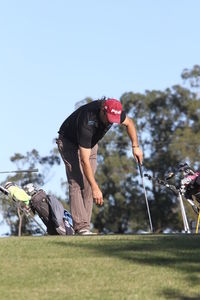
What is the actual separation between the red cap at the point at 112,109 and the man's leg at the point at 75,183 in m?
0.98

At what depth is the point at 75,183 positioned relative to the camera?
38.7ft

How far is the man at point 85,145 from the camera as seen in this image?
1102 centimetres

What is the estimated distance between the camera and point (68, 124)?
11609 mm

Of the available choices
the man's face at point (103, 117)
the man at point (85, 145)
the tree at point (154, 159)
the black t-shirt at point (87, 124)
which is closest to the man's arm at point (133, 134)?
the man at point (85, 145)

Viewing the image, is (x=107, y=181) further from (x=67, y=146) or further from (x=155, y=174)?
(x=67, y=146)

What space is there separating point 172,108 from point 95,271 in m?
49.1

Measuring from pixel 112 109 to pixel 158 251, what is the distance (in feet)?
8.94

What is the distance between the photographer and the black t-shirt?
36.4 feet

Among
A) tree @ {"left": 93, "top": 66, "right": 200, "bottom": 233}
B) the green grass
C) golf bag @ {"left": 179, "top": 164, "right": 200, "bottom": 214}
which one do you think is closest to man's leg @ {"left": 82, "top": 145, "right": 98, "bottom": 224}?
the green grass

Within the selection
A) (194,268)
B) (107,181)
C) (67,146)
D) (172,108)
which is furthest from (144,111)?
(194,268)

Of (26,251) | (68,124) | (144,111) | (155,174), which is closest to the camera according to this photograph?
(26,251)

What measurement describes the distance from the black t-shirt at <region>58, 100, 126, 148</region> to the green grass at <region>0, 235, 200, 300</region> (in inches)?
72.3

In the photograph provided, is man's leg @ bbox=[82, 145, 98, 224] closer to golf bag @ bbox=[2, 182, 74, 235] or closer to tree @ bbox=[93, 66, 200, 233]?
golf bag @ bbox=[2, 182, 74, 235]

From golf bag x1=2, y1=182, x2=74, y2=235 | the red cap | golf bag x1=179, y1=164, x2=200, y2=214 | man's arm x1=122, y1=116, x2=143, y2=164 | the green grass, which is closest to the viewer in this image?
the green grass
